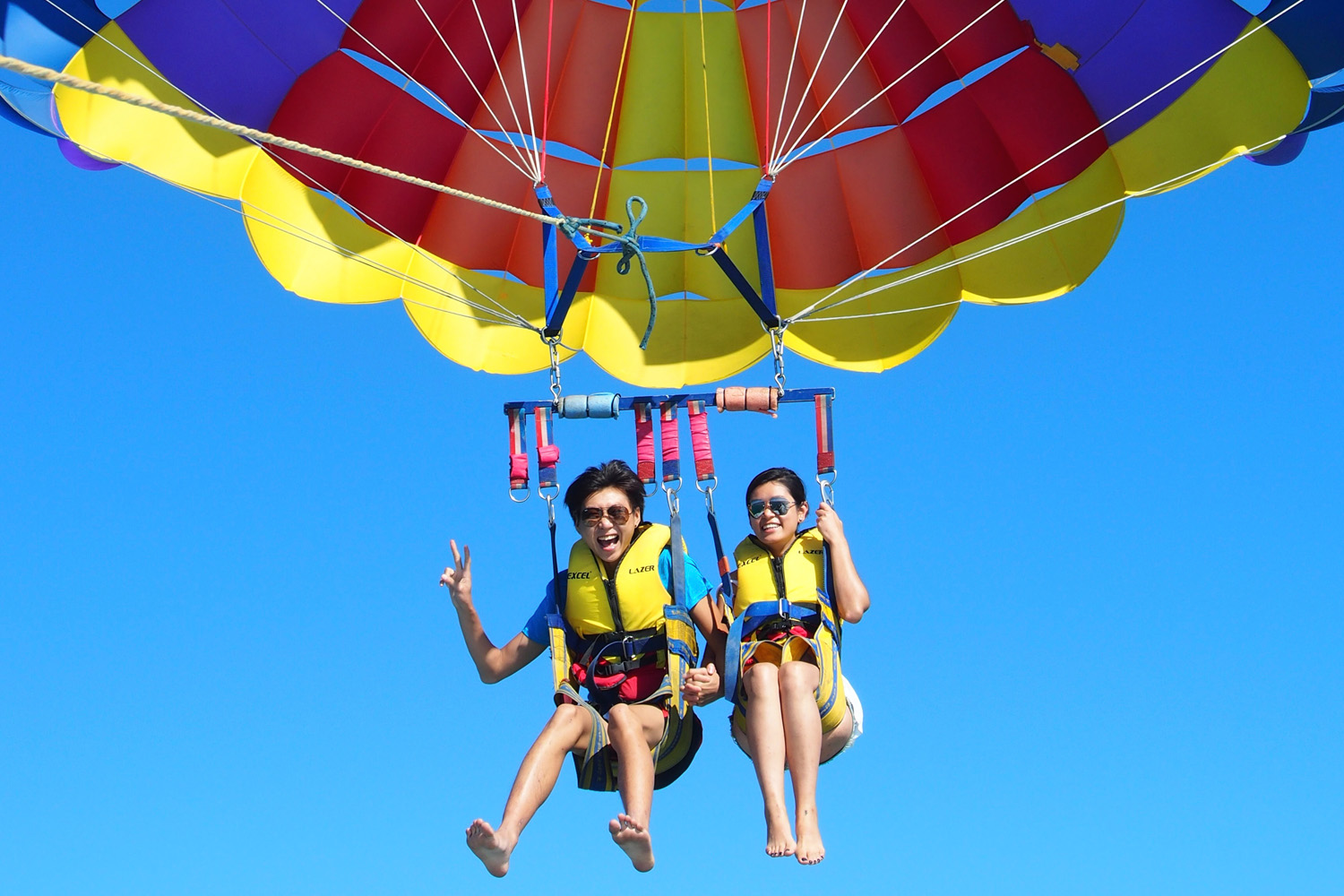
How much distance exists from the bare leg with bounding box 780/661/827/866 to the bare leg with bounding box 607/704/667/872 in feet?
1.53

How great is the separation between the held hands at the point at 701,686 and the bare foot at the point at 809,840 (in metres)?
0.54

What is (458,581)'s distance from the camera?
16.0 feet

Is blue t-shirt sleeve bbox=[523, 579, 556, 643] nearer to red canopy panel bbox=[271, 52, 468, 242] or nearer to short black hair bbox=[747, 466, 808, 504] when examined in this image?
short black hair bbox=[747, 466, 808, 504]

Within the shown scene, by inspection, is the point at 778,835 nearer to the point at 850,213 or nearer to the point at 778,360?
the point at 778,360

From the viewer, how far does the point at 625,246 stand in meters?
4.75

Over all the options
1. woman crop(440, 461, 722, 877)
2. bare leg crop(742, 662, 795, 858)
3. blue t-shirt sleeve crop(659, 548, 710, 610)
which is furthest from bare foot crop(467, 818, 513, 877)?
blue t-shirt sleeve crop(659, 548, 710, 610)

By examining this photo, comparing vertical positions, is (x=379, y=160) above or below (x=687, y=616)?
above

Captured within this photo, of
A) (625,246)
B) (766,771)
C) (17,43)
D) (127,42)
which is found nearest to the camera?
(766,771)

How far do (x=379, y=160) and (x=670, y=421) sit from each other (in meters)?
2.27

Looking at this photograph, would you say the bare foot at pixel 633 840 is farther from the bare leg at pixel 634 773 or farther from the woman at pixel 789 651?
the woman at pixel 789 651

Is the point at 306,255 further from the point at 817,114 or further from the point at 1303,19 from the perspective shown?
the point at 1303,19

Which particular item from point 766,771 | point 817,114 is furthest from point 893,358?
point 766,771

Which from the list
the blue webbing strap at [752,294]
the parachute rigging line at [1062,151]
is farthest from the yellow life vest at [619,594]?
the parachute rigging line at [1062,151]

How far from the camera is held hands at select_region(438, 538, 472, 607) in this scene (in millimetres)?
4859
